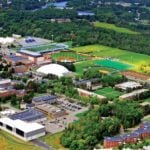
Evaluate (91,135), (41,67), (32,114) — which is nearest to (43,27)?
(41,67)

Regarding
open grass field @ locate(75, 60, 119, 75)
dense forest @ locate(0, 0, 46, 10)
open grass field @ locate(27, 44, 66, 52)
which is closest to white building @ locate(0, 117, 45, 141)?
open grass field @ locate(75, 60, 119, 75)

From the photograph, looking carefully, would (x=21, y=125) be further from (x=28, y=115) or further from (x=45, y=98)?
(x=45, y=98)

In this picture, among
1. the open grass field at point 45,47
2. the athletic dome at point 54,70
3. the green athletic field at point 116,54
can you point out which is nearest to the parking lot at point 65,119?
the athletic dome at point 54,70

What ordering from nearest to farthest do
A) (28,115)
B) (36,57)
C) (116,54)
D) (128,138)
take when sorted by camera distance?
(128,138) < (28,115) < (36,57) < (116,54)

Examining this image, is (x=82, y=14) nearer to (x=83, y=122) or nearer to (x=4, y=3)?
(x=4, y=3)

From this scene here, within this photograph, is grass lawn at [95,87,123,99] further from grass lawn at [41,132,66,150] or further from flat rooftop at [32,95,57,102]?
grass lawn at [41,132,66,150]

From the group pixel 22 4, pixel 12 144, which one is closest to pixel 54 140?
pixel 12 144
